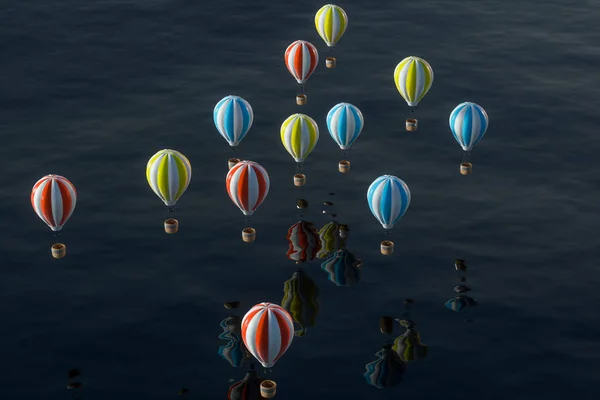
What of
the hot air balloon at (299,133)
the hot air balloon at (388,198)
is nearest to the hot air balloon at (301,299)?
the hot air balloon at (388,198)

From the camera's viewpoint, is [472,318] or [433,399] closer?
[433,399]

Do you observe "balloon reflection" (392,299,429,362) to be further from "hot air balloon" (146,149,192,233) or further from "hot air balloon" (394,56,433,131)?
"hot air balloon" (394,56,433,131)

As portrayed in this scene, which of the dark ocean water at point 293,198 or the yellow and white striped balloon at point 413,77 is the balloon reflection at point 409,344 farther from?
the yellow and white striped balloon at point 413,77

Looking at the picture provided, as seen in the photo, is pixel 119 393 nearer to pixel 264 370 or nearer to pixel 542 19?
pixel 264 370

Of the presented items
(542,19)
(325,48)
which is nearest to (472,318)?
(325,48)

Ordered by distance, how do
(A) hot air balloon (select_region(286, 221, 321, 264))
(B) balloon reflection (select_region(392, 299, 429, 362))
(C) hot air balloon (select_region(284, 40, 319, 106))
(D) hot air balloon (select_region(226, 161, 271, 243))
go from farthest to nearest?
(C) hot air balloon (select_region(284, 40, 319, 106)) → (A) hot air balloon (select_region(286, 221, 321, 264)) → (D) hot air balloon (select_region(226, 161, 271, 243)) → (B) balloon reflection (select_region(392, 299, 429, 362))

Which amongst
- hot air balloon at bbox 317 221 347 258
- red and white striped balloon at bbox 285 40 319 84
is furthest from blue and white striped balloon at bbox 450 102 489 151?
red and white striped balloon at bbox 285 40 319 84
